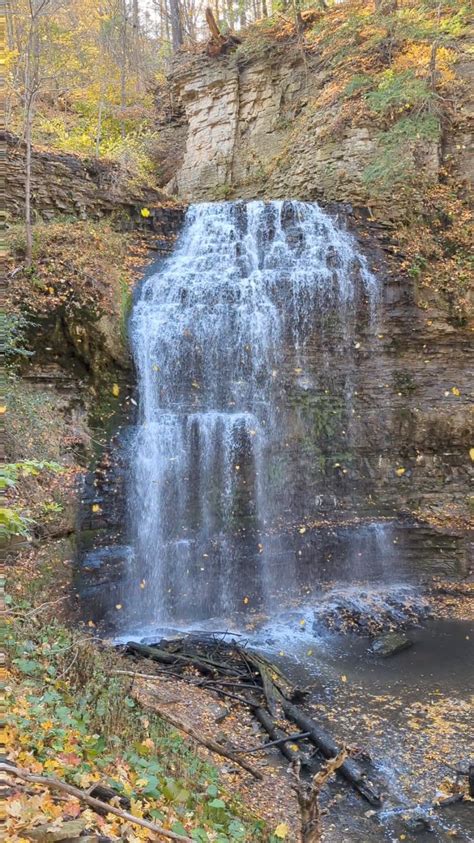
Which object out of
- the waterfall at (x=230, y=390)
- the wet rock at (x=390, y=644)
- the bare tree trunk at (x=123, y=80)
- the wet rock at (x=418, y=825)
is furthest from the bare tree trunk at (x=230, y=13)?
the wet rock at (x=418, y=825)

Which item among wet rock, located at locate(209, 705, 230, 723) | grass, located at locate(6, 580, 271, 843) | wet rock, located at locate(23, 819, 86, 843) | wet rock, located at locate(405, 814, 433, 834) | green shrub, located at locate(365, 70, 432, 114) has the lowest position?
wet rock, located at locate(405, 814, 433, 834)

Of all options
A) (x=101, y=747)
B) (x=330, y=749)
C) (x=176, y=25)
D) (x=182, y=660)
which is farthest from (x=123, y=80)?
(x=101, y=747)

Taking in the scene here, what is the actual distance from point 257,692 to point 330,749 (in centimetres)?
128

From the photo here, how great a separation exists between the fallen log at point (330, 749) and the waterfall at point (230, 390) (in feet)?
10.9

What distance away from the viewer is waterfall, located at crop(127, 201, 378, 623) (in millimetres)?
9688

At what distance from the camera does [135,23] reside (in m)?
23.9

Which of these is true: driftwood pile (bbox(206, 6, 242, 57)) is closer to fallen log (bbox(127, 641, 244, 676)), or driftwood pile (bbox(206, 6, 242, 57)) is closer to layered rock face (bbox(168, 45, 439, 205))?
layered rock face (bbox(168, 45, 439, 205))

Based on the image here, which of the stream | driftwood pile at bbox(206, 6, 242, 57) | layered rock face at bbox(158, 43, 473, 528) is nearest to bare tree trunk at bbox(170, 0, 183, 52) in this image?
driftwood pile at bbox(206, 6, 242, 57)

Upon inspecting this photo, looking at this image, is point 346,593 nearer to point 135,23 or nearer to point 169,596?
point 169,596

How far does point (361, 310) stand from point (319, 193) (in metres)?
5.07

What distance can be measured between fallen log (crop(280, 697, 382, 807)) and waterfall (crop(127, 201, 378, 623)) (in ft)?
10.9

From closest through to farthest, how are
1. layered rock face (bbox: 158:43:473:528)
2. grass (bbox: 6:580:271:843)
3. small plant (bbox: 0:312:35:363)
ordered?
A: grass (bbox: 6:580:271:843) → small plant (bbox: 0:312:35:363) → layered rock face (bbox: 158:43:473:528)

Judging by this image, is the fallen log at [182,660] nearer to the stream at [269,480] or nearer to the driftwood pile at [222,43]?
the stream at [269,480]

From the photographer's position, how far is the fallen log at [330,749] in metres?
5.18
